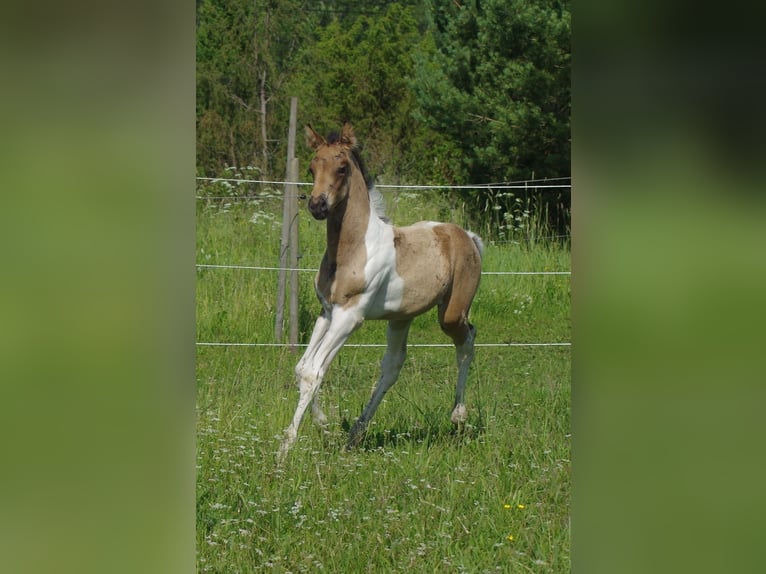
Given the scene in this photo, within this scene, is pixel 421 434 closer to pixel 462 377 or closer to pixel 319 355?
pixel 462 377

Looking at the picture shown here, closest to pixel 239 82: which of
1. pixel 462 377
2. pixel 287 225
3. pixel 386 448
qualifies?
pixel 287 225

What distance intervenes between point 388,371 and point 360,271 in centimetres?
49

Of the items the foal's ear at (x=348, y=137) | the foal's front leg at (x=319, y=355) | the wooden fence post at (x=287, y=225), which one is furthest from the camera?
the wooden fence post at (x=287, y=225)

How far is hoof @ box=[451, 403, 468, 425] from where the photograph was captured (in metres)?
4.14

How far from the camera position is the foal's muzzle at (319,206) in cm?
381

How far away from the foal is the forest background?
4.35 metres

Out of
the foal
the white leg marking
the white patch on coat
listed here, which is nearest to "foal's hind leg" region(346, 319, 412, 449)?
the foal

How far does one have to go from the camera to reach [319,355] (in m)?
3.66

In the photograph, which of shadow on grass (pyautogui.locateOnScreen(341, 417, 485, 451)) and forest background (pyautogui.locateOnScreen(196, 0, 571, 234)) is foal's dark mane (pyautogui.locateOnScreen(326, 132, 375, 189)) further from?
forest background (pyautogui.locateOnScreen(196, 0, 571, 234))

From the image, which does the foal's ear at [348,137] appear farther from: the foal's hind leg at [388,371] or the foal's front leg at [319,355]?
the foal's hind leg at [388,371]

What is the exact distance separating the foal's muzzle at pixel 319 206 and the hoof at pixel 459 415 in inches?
42.9

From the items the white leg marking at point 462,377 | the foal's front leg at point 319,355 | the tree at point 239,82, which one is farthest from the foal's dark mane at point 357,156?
the tree at point 239,82

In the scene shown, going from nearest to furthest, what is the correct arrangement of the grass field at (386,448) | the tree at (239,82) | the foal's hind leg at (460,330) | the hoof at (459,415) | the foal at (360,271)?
the grass field at (386,448)
the foal at (360,271)
the hoof at (459,415)
the foal's hind leg at (460,330)
the tree at (239,82)
